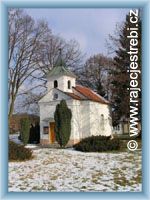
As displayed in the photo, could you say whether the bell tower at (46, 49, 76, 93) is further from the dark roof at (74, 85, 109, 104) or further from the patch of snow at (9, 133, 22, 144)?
the patch of snow at (9, 133, 22, 144)

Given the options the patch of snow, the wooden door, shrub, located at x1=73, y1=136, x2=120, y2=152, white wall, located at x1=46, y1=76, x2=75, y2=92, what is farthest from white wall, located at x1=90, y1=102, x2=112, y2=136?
the patch of snow

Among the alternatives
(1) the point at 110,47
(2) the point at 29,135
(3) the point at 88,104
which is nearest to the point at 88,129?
(3) the point at 88,104

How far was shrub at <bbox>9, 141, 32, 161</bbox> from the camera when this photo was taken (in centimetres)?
888

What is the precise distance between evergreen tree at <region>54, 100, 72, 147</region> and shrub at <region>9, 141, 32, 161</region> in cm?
70

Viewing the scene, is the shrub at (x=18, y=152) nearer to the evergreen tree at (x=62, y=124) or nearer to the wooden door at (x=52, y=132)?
the wooden door at (x=52, y=132)

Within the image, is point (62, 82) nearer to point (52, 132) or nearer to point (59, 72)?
point (59, 72)

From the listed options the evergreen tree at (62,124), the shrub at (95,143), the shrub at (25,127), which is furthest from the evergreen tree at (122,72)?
the shrub at (25,127)

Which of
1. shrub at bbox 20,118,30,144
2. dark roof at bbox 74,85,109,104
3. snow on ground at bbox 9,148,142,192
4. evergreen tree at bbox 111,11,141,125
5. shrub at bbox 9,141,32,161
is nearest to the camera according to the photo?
snow on ground at bbox 9,148,142,192

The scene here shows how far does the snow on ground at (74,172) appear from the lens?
8.47m

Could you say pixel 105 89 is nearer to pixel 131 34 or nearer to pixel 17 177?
pixel 131 34

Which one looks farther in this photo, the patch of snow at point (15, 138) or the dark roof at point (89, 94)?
the dark roof at point (89, 94)

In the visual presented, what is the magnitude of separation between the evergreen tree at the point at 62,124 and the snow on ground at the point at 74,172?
0.95ft

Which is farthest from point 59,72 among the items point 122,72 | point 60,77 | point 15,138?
point 15,138
